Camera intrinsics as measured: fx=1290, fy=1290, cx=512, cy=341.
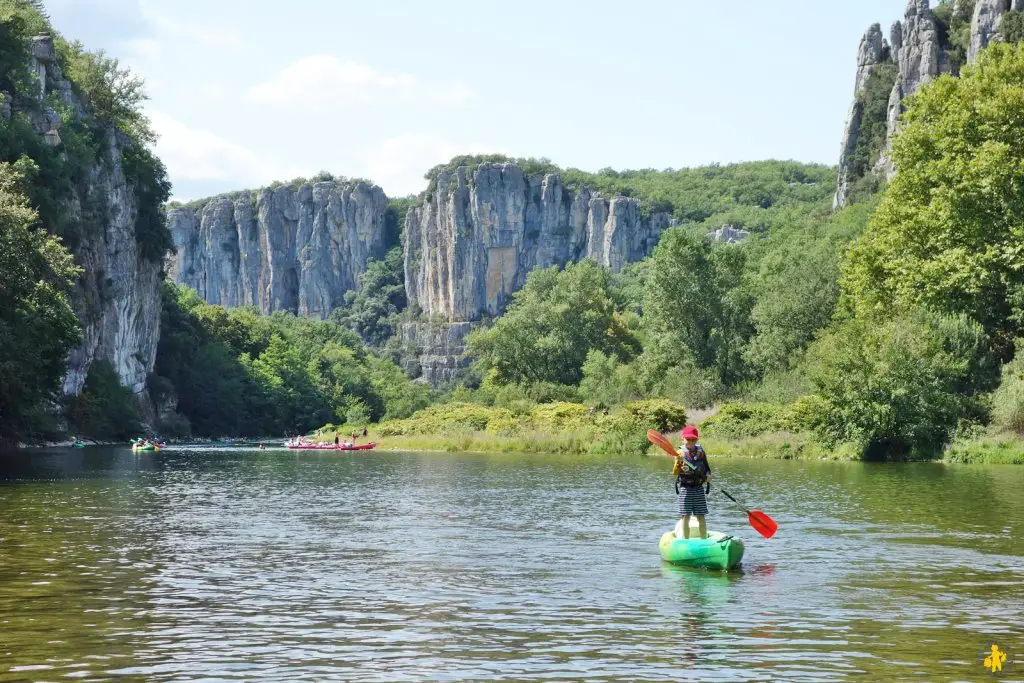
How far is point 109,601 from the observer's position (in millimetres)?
15922

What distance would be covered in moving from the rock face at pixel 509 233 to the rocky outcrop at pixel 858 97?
6841 centimetres

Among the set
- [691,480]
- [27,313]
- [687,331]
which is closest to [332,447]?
[687,331]

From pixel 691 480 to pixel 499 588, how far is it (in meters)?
3.84

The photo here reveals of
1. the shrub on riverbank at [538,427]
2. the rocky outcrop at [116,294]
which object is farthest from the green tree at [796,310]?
the rocky outcrop at [116,294]

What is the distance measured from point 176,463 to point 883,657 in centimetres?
4657

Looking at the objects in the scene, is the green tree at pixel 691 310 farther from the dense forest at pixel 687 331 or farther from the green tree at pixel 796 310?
the green tree at pixel 796 310

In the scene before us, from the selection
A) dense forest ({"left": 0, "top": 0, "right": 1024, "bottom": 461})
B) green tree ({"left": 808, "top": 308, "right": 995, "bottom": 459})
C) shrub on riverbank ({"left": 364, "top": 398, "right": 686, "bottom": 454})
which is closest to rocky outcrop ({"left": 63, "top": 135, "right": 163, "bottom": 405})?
dense forest ({"left": 0, "top": 0, "right": 1024, "bottom": 461})

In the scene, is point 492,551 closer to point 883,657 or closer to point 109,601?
point 109,601

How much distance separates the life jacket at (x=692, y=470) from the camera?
19.6m

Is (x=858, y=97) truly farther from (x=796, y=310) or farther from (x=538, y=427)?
(x=538, y=427)

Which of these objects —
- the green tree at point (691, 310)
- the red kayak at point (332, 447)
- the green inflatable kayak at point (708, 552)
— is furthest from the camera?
the green tree at point (691, 310)

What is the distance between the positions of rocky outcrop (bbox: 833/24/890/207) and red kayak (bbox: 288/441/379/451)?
52081 mm

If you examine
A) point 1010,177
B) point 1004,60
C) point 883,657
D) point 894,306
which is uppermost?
point 1004,60

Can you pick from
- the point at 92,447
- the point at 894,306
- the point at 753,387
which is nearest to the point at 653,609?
the point at 894,306
